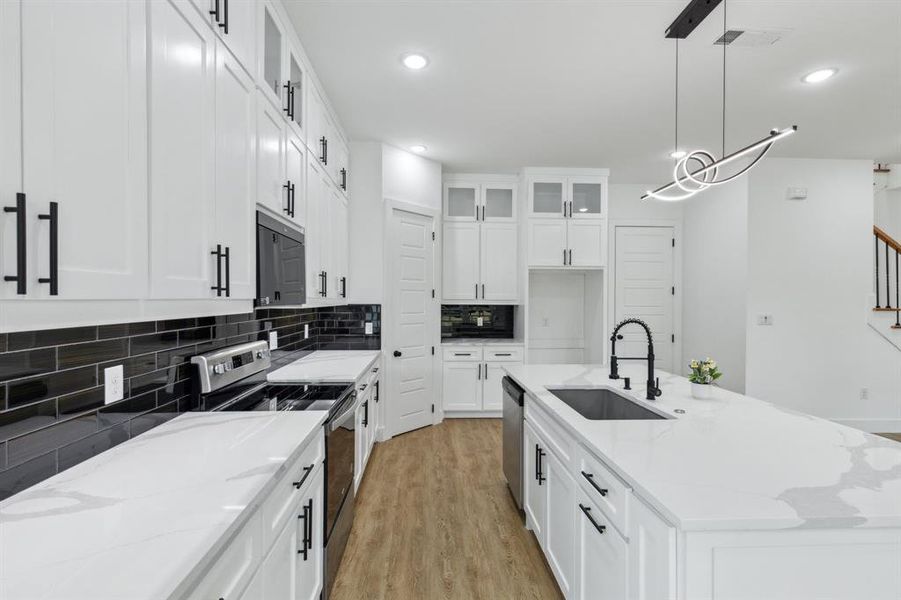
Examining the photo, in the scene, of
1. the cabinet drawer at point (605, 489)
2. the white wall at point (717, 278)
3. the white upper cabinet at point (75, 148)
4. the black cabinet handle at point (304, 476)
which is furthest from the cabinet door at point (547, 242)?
the white upper cabinet at point (75, 148)

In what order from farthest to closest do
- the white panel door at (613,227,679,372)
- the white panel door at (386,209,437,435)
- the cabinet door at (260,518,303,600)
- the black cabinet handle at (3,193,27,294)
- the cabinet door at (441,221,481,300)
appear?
the white panel door at (613,227,679,372)
the cabinet door at (441,221,481,300)
the white panel door at (386,209,437,435)
the cabinet door at (260,518,303,600)
the black cabinet handle at (3,193,27,294)

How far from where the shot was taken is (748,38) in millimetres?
2357

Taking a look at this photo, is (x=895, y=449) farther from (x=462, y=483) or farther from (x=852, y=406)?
(x=852, y=406)

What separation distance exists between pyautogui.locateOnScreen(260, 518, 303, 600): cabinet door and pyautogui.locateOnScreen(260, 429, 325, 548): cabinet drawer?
0.04m

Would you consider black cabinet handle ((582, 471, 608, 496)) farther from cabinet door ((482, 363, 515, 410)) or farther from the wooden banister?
the wooden banister

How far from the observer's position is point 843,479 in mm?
1128

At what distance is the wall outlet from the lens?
127 centimetres

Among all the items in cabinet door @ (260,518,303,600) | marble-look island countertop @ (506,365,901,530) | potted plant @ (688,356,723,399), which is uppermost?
potted plant @ (688,356,723,399)

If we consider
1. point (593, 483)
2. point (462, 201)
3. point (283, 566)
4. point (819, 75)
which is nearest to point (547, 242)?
point (462, 201)

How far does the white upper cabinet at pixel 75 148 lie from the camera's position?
0.67 m

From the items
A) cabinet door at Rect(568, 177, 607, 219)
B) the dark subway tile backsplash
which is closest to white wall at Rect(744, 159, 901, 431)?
cabinet door at Rect(568, 177, 607, 219)

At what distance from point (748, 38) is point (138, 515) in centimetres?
340

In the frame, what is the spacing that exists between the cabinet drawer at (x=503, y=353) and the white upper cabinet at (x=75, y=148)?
156 inches

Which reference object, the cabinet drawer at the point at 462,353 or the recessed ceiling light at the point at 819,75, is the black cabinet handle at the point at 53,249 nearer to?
the recessed ceiling light at the point at 819,75
